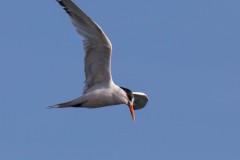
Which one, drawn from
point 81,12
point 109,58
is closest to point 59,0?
point 81,12

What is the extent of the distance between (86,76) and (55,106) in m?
1.08

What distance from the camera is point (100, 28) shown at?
20812 millimetres

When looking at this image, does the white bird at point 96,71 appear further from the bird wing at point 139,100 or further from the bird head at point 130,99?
the bird wing at point 139,100

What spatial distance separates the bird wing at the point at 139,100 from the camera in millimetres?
24438

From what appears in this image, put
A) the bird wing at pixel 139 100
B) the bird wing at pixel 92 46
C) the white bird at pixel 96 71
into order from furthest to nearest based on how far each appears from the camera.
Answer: the bird wing at pixel 139 100, the white bird at pixel 96 71, the bird wing at pixel 92 46

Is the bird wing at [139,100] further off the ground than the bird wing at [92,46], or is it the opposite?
the bird wing at [92,46]

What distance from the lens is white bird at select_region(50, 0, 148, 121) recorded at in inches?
818

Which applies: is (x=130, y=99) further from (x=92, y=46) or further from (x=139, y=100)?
(x=92, y=46)

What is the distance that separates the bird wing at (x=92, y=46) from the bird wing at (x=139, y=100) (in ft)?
7.80

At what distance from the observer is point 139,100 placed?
2469 centimetres

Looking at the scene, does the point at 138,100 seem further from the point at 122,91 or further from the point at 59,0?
the point at 59,0

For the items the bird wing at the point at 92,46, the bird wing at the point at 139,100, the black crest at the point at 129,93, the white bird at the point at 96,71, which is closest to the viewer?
the bird wing at the point at 92,46

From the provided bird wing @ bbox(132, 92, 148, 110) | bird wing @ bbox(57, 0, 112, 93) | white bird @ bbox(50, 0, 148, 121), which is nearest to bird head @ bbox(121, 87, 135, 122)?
white bird @ bbox(50, 0, 148, 121)

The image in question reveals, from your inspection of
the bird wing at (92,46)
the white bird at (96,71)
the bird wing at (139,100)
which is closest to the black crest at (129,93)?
the white bird at (96,71)
